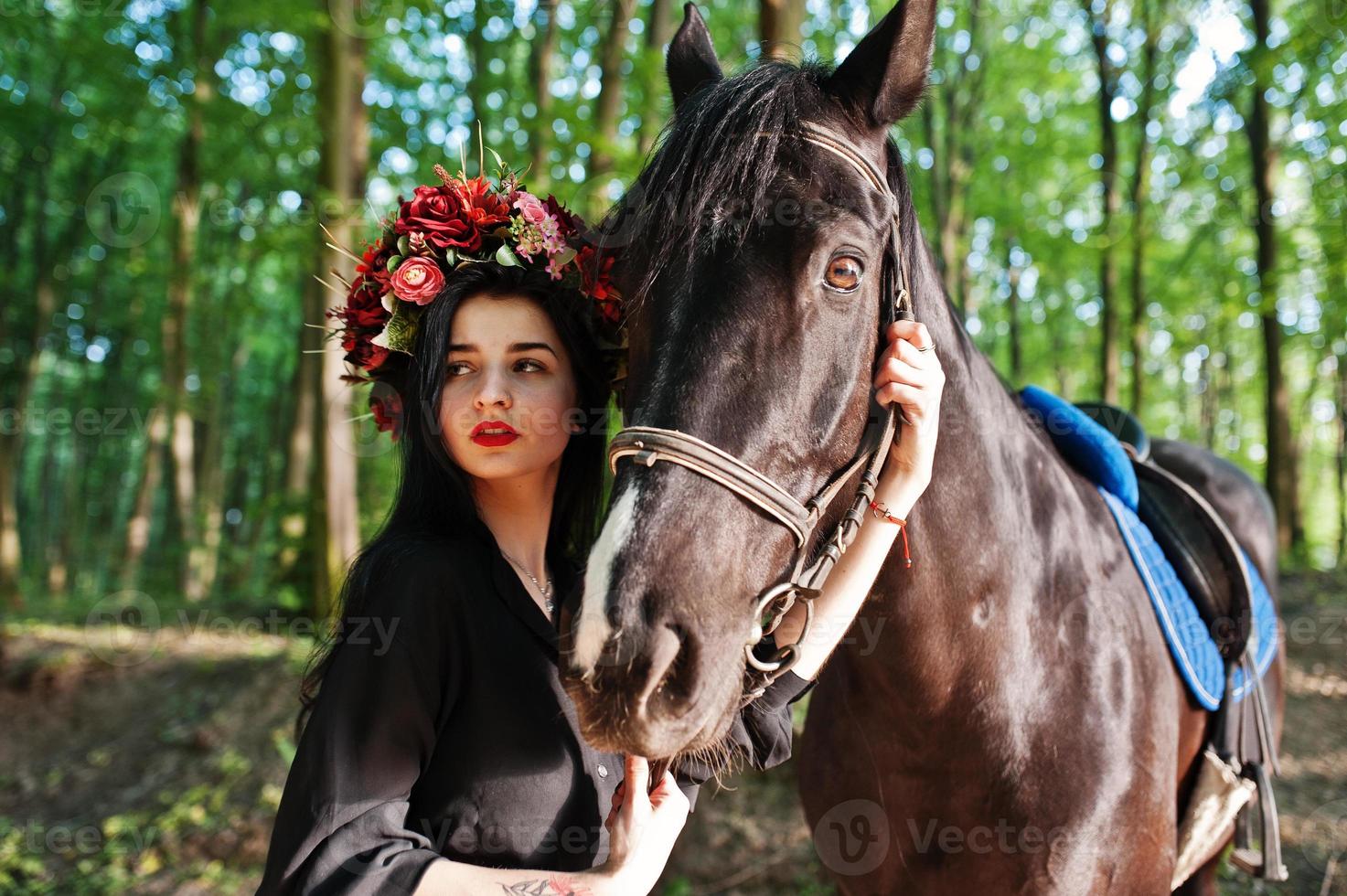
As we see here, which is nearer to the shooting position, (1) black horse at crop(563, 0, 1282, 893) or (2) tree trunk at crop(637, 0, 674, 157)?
(1) black horse at crop(563, 0, 1282, 893)

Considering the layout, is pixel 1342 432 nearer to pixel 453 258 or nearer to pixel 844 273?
pixel 844 273

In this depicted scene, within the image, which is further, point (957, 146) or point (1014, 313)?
point (1014, 313)

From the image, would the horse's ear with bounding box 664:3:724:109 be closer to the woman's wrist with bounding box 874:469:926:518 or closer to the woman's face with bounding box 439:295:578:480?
the woman's face with bounding box 439:295:578:480

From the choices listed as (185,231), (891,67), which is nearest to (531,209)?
(891,67)

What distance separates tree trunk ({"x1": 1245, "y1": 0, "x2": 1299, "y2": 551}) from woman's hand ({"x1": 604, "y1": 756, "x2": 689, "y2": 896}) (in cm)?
1020

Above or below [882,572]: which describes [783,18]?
above

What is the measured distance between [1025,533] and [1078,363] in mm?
20112

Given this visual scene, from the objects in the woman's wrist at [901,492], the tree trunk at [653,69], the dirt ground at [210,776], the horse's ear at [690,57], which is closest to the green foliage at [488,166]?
the tree trunk at [653,69]

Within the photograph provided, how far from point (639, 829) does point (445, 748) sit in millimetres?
375

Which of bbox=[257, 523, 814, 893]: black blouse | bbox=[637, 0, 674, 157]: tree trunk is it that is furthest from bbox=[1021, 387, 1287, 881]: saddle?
bbox=[637, 0, 674, 157]: tree trunk

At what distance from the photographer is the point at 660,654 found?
110cm

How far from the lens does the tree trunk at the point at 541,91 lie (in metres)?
6.83

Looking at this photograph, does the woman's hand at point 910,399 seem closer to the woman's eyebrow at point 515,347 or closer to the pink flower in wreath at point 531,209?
the woman's eyebrow at point 515,347

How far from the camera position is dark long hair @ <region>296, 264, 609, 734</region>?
1.56 metres
